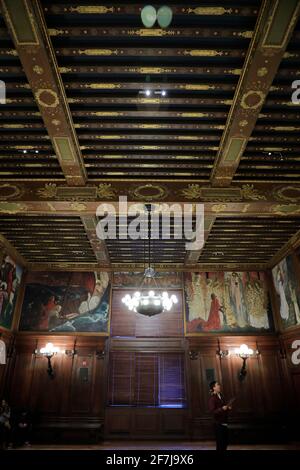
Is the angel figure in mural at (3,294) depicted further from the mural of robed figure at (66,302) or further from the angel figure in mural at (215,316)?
the angel figure in mural at (215,316)

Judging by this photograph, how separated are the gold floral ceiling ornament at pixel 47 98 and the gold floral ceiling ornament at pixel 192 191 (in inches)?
125

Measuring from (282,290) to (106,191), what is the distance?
6707mm

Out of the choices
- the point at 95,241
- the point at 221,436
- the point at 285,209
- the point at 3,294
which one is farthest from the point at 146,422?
the point at 285,209

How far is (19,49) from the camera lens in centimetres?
412

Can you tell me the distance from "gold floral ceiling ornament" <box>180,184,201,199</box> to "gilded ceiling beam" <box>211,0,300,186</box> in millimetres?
806

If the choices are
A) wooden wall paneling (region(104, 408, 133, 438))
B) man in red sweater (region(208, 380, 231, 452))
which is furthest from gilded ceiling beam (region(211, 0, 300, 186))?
wooden wall paneling (region(104, 408, 133, 438))

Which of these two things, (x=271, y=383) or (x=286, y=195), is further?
(x=271, y=383)

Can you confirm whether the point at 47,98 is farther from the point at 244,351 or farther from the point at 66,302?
the point at 244,351

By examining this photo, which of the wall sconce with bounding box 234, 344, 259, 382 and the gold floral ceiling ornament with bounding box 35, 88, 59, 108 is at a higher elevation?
the gold floral ceiling ornament with bounding box 35, 88, 59, 108

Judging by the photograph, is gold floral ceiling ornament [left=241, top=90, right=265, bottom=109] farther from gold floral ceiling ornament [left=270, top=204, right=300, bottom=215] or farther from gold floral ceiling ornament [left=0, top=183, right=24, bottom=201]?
gold floral ceiling ornament [left=0, top=183, right=24, bottom=201]

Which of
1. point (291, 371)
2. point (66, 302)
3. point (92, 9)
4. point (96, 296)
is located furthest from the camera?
point (96, 296)

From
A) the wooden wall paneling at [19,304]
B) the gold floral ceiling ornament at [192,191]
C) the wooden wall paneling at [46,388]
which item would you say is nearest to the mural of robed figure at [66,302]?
the wooden wall paneling at [19,304]

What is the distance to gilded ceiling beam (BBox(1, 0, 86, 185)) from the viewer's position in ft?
12.3

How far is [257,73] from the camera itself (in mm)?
4465
